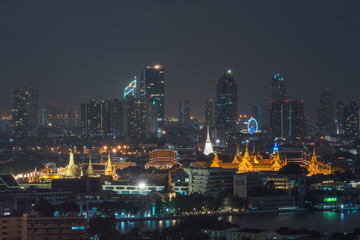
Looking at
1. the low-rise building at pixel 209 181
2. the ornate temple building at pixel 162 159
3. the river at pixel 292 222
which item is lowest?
the river at pixel 292 222

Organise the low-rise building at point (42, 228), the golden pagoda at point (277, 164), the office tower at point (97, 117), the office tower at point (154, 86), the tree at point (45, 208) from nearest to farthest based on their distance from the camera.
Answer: the low-rise building at point (42, 228) → the tree at point (45, 208) → the golden pagoda at point (277, 164) → the office tower at point (97, 117) → the office tower at point (154, 86)

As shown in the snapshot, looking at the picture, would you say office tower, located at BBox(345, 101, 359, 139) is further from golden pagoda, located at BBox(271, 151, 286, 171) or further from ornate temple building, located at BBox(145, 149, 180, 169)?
golden pagoda, located at BBox(271, 151, 286, 171)

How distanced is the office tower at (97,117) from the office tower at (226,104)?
8273 mm

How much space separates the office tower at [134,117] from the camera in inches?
3211

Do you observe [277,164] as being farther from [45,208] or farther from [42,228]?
[42,228]

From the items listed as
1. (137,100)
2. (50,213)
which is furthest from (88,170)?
(137,100)

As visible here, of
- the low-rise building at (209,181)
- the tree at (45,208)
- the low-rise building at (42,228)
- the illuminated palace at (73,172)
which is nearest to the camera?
the low-rise building at (42,228)

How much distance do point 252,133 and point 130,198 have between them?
→ 51171 mm

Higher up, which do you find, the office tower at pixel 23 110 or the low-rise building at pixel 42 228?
the office tower at pixel 23 110

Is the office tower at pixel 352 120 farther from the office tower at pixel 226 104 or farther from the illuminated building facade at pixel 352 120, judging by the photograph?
the office tower at pixel 226 104

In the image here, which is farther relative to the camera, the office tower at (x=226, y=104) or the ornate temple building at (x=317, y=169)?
the office tower at (x=226, y=104)

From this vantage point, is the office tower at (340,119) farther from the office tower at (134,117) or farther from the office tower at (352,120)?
the office tower at (134,117)

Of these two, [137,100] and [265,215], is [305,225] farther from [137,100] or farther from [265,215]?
[137,100]

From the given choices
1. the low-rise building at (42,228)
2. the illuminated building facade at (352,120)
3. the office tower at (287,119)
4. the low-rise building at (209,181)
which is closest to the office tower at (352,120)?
the illuminated building facade at (352,120)
